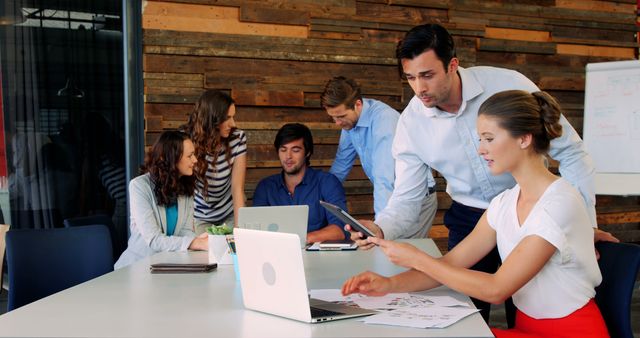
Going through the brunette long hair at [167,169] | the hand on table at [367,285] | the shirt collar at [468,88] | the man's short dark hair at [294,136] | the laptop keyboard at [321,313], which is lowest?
the laptop keyboard at [321,313]

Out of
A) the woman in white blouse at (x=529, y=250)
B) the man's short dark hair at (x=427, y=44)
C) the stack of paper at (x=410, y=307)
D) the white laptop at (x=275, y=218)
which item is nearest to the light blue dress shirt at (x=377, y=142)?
the white laptop at (x=275, y=218)

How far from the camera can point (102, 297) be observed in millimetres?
2420

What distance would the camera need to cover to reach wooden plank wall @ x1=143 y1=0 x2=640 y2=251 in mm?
5566

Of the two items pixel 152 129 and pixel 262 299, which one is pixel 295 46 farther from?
pixel 262 299

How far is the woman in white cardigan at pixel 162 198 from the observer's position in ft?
12.3

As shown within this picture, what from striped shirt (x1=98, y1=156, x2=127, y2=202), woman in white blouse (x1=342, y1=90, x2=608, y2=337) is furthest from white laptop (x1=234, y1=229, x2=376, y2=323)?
striped shirt (x1=98, y1=156, x2=127, y2=202)

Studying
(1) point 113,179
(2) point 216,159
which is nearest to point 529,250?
(2) point 216,159

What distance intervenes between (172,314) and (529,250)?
1.08 m

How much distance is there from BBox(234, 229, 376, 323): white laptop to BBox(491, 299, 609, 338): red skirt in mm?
601

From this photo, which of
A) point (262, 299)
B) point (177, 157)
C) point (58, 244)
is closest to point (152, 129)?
point (177, 157)

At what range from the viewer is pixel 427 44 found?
314cm

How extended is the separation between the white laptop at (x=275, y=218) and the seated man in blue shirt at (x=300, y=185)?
1055 millimetres

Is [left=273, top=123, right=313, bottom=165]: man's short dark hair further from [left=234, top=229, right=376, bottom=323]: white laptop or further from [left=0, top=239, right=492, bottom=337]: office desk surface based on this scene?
[left=234, top=229, right=376, bottom=323]: white laptop

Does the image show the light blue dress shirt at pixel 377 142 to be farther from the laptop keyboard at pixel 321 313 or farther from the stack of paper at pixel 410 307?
the laptop keyboard at pixel 321 313
